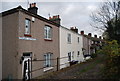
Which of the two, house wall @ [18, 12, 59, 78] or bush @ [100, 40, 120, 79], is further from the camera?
house wall @ [18, 12, 59, 78]

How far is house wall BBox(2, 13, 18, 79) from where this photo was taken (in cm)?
881

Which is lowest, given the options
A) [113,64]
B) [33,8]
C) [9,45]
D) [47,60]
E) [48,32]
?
[47,60]

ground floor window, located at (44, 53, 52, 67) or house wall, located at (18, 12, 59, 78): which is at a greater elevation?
house wall, located at (18, 12, 59, 78)

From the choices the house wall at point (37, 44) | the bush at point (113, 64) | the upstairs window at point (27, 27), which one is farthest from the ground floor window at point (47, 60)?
the bush at point (113, 64)

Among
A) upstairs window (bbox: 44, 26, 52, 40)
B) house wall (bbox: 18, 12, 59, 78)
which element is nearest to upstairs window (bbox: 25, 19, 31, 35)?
house wall (bbox: 18, 12, 59, 78)

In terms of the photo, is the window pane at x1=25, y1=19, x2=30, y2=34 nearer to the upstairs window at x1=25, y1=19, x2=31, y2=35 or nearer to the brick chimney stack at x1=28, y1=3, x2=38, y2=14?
the upstairs window at x1=25, y1=19, x2=31, y2=35

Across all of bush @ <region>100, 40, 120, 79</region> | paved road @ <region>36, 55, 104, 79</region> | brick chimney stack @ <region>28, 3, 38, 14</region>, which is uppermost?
brick chimney stack @ <region>28, 3, 38, 14</region>

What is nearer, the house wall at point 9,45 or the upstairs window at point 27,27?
the house wall at point 9,45

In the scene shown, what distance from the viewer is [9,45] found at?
30.0 ft

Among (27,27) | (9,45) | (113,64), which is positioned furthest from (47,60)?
(113,64)

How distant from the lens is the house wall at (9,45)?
28.9ft

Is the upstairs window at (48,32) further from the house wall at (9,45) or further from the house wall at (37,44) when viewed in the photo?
the house wall at (9,45)

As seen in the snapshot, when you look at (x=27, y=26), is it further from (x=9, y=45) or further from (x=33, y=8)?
(x=33, y=8)

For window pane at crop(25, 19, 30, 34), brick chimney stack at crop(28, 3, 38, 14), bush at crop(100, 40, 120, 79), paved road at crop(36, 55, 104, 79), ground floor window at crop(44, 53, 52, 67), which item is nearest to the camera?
bush at crop(100, 40, 120, 79)
